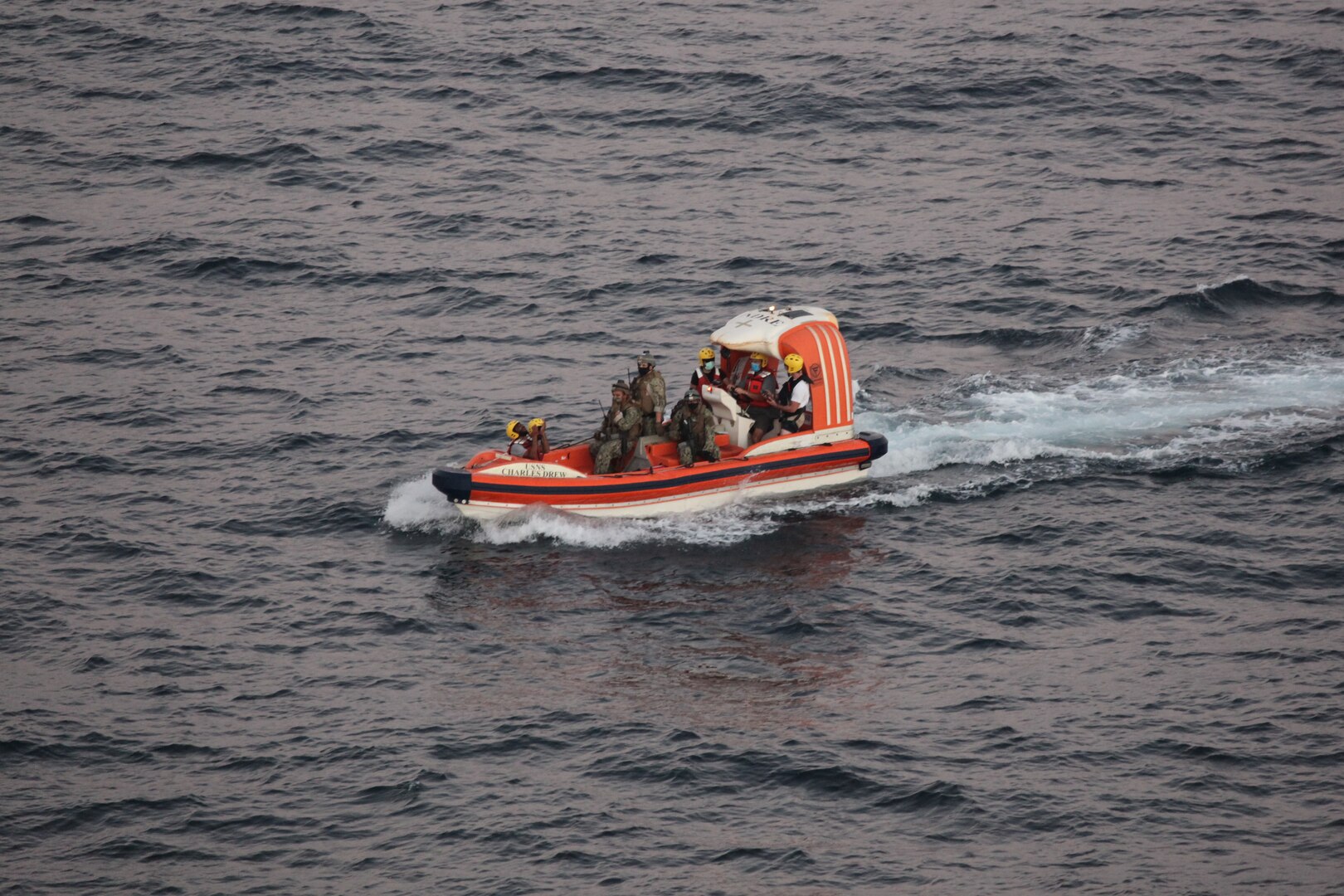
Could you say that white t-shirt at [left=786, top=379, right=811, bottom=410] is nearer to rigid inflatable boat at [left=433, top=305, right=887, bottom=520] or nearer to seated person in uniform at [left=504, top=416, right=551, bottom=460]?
rigid inflatable boat at [left=433, top=305, right=887, bottom=520]

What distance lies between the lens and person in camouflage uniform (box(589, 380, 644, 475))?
94.2ft

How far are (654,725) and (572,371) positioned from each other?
1279 cm

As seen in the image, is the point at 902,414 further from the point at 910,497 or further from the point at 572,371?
the point at 572,371

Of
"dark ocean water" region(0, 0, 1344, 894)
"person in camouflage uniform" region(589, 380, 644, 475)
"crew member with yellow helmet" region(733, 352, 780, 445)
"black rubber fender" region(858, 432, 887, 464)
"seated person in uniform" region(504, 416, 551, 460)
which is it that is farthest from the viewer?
"crew member with yellow helmet" region(733, 352, 780, 445)

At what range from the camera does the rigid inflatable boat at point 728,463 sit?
91.7ft

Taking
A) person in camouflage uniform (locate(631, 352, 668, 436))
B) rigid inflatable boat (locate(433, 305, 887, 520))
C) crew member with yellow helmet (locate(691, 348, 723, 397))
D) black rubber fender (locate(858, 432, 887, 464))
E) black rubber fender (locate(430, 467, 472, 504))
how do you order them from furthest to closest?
1. crew member with yellow helmet (locate(691, 348, 723, 397))
2. black rubber fender (locate(858, 432, 887, 464))
3. person in camouflage uniform (locate(631, 352, 668, 436))
4. rigid inflatable boat (locate(433, 305, 887, 520))
5. black rubber fender (locate(430, 467, 472, 504))

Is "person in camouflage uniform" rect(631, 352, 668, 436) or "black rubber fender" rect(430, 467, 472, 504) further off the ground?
"person in camouflage uniform" rect(631, 352, 668, 436)

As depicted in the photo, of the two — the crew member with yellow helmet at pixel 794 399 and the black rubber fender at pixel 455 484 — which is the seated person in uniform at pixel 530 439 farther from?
the crew member with yellow helmet at pixel 794 399

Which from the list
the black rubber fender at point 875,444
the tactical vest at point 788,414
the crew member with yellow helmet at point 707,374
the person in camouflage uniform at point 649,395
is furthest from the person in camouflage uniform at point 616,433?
the black rubber fender at point 875,444

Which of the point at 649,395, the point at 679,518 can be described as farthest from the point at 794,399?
the point at 679,518

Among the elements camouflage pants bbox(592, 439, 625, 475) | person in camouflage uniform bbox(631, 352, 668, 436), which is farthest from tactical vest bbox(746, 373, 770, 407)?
→ camouflage pants bbox(592, 439, 625, 475)

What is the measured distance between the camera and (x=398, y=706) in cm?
2336

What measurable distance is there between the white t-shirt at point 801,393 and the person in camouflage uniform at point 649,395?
7.66ft

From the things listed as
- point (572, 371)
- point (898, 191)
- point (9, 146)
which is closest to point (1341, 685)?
point (572, 371)
